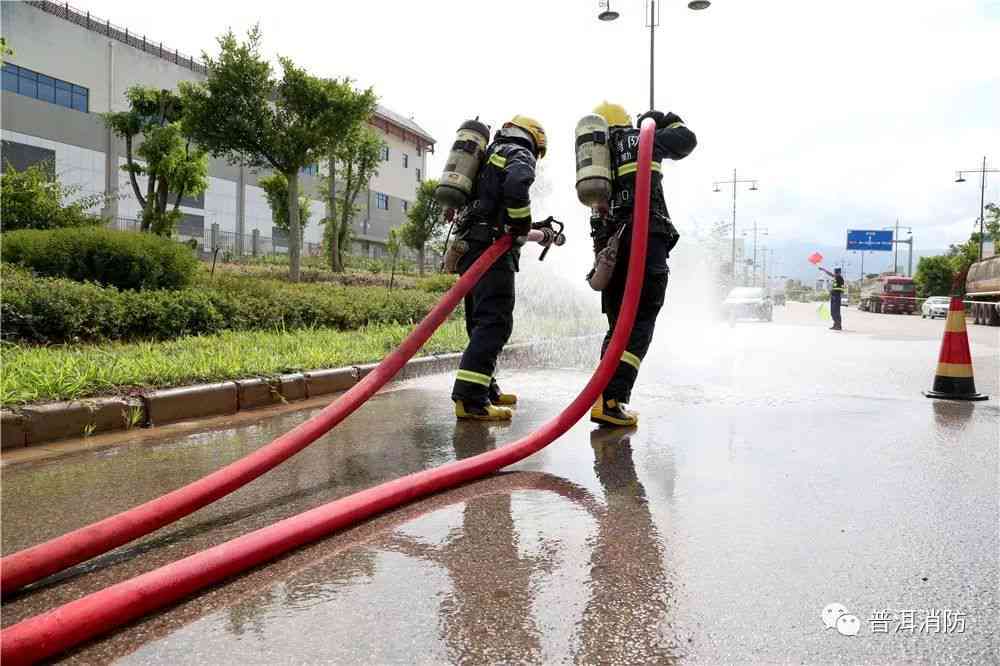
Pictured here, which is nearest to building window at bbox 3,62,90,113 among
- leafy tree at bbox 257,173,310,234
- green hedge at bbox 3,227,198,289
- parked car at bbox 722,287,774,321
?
leafy tree at bbox 257,173,310,234

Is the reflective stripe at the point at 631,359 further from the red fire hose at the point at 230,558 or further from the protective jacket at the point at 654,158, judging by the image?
the protective jacket at the point at 654,158

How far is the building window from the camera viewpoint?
30.8 meters

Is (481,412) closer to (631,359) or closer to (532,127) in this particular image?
(631,359)

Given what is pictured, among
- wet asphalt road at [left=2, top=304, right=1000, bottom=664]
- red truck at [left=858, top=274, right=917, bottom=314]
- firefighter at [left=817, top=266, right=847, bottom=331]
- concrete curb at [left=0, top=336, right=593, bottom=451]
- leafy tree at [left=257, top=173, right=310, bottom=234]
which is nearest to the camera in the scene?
wet asphalt road at [left=2, top=304, right=1000, bottom=664]

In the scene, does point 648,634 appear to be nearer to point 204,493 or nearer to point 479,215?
point 204,493

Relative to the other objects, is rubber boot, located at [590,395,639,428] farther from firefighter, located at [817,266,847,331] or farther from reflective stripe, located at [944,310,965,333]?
firefighter, located at [817,266,847,331]

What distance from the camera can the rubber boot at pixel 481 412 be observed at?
5070 millimetres

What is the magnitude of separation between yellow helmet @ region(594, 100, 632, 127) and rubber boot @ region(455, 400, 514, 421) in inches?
79.5

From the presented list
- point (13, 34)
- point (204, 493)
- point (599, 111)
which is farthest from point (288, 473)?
point (13, 34)

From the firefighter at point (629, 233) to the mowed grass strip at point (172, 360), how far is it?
2.75m

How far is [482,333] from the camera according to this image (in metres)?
4.95

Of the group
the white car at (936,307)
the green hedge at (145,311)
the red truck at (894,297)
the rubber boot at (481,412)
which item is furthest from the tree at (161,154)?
the red truck at (894,297)

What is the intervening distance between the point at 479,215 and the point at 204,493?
8.84ft

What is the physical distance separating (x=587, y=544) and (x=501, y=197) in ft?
9.03
